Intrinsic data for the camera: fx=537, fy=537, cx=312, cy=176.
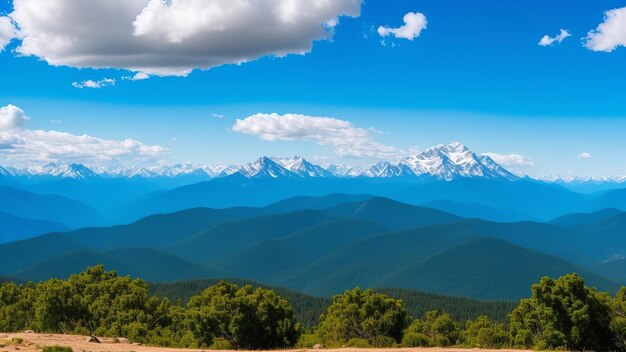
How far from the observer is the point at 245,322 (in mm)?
74750

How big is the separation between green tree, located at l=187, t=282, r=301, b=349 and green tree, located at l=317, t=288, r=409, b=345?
563 inches

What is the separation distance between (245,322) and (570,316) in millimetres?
44492

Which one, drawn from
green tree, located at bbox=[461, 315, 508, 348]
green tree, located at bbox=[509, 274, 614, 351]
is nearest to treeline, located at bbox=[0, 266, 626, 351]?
green tree, located at bbox=[509, 274, 614, 351]

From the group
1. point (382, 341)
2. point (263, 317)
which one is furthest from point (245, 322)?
point (382, 341)

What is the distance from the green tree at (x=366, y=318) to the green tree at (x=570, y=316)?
22938 mm

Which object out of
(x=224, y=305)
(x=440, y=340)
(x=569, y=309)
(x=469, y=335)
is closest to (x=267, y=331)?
(x=224, y=305)

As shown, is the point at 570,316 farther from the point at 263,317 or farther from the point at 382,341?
the point at 263,317

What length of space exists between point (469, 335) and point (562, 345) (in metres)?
67.7

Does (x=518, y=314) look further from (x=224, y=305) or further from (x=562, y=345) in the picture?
(x=224, y=305)

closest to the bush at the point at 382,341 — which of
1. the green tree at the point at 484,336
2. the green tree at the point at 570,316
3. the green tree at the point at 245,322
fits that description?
the green tree at the point at 245,322

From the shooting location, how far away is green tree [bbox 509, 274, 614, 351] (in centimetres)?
7231

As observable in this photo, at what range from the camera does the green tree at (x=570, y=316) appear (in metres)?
72.3

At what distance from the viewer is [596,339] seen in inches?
2918

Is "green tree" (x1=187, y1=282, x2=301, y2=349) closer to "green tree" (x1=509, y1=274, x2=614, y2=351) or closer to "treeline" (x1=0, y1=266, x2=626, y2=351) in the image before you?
"treeline" (x1=0, y1=266, x2=626, y2=351)
